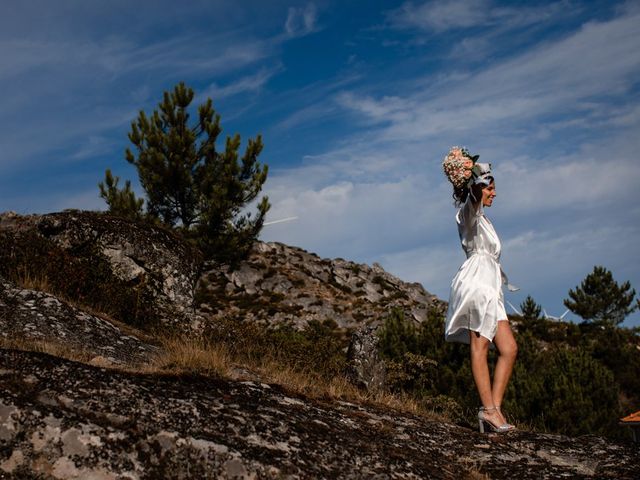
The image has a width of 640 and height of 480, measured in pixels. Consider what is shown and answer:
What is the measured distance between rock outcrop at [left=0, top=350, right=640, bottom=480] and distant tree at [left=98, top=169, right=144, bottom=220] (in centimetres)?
2613

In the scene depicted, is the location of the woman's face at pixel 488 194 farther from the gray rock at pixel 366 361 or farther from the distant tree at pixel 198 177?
the distant tree at pixel 198 177

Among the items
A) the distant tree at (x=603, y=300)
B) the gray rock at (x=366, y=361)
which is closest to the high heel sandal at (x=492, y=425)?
the gray rock at (x=366, y=361)

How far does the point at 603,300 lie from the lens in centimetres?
4084

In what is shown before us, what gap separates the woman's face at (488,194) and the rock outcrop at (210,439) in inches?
80.9

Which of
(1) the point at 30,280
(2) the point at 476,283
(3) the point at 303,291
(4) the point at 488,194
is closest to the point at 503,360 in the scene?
(2) the point at 476,283

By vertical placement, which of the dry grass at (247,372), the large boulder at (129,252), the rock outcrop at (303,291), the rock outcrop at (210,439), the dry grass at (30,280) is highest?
the rock outcrop at (303,291)

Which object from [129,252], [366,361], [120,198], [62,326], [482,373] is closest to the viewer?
[482,373]

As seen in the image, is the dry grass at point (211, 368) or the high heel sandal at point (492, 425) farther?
the high heel sandal at point (492, 425)

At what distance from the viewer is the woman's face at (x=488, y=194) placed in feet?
17.8

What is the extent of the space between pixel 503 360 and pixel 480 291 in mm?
615

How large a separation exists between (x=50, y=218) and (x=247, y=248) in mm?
20567

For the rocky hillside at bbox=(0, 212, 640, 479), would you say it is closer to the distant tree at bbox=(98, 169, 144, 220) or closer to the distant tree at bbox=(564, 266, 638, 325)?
the distant tree at bbox=(98, 169, 144, 220)

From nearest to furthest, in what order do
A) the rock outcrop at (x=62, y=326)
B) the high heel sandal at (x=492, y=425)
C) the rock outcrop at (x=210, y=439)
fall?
the rock outcrop at (x=210, y=439), the high heel sandal at (x=492, y=425), the rock outcrop at (x=62, y=326)

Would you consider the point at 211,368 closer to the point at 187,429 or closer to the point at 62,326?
the point at 187,429
